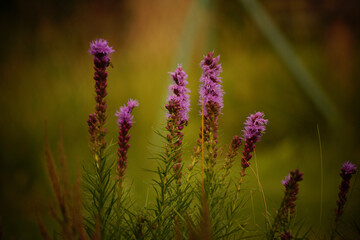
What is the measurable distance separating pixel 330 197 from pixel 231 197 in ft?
4.35

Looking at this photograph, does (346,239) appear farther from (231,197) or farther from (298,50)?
(298,50)

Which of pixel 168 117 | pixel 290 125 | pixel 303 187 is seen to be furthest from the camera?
pixel 290 125

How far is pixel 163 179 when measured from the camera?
2.52 feet

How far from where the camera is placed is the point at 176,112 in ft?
2.45

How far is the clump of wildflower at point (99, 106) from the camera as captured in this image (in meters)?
0.71

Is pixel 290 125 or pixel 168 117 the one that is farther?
pixel 290 125

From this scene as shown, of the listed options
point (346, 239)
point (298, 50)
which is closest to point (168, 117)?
point (346, 239)

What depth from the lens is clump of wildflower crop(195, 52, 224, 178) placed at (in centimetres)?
76

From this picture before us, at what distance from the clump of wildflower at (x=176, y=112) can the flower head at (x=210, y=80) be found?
46 mm

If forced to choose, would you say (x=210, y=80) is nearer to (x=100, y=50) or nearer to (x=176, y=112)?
(x=176, y=112)

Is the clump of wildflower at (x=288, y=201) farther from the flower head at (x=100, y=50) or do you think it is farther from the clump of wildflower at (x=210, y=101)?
the flower head at (x=100, y=50)

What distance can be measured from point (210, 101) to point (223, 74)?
133cm

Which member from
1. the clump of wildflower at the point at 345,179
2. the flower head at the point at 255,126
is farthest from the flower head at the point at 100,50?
the clump of wildflower at the point at 345,179

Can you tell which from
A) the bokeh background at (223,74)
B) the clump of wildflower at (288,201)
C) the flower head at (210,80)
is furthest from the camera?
the bokeh background at (223,74)
